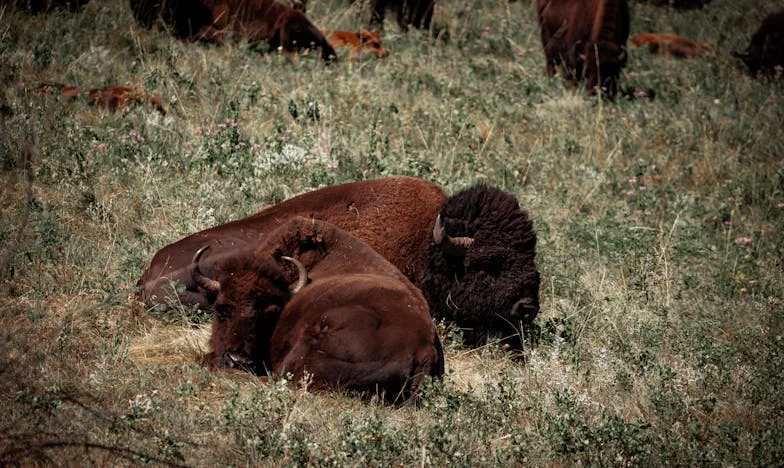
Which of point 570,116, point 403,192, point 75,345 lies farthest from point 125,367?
point 570,116

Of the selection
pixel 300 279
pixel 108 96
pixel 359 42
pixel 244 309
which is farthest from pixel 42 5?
pixel 244 309

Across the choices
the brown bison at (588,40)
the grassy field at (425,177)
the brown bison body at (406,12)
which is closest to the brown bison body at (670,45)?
the grassy field at (425,177)

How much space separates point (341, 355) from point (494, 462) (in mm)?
1058

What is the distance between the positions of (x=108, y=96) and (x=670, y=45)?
1080cm

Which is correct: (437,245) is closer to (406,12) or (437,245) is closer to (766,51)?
(406,12)

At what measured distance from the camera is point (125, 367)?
566cm

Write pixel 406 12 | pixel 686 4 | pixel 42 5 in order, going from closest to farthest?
pixel 42 5 < pixel 406 12 < pixel 686 4

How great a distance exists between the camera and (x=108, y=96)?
10227 millimetres

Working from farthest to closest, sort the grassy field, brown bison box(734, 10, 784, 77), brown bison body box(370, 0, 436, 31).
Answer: brown bison box(734, 10, 784, 77)
brown bison body box(370, 0, 436, 31)
the grassy field

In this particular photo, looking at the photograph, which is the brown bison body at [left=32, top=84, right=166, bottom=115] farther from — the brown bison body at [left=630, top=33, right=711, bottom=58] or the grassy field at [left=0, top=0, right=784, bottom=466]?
the brown bison body at [left=630, top=33, right=711, bottom=58]

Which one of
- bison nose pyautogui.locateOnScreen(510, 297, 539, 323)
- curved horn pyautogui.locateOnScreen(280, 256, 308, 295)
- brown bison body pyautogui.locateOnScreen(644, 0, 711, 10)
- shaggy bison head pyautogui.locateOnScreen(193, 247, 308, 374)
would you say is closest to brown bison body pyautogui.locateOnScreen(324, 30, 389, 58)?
bison nose pyautogui.locateOnScreen(510, 297, 539, 323)

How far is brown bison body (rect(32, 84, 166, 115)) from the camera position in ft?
33.1

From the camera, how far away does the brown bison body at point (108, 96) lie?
33.1 ft

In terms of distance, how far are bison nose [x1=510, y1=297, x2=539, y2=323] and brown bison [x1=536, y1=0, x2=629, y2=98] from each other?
6953 millimetres
